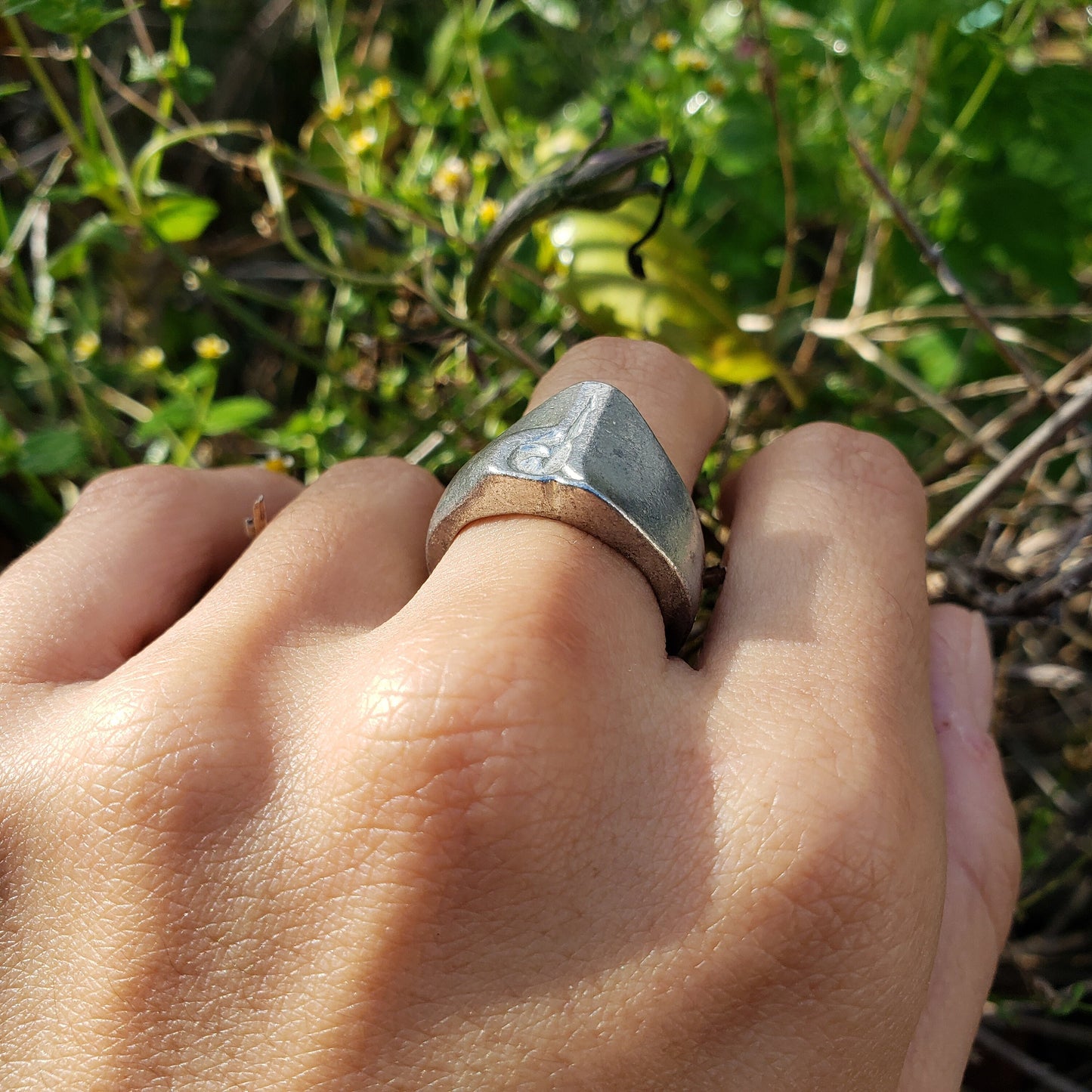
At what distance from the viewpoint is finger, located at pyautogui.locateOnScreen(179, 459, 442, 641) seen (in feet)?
2.81

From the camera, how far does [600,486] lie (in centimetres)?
75

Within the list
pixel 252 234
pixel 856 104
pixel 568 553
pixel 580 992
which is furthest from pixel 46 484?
pixel 856 104

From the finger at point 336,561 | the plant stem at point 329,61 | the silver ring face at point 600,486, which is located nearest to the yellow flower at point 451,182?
the plant stem at point 329,61

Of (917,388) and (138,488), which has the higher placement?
(138,488)

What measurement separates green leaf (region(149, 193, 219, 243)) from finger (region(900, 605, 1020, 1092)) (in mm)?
1070

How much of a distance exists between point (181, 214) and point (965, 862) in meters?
1.23

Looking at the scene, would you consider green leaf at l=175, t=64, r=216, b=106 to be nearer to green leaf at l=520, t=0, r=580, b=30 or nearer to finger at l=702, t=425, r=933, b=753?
green leaf at l=520, t=0, r=580, b=30

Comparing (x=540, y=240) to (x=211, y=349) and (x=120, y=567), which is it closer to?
(x=211, y=349)

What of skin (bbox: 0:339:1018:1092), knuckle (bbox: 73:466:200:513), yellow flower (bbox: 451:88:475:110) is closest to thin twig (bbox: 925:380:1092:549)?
skin (bbox: 0:339:1018:1092)

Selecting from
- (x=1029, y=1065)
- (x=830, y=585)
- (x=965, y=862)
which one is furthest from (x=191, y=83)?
(x=1029, y=1065)

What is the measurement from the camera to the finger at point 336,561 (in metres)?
0.86

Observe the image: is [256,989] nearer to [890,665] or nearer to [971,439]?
[890,665]

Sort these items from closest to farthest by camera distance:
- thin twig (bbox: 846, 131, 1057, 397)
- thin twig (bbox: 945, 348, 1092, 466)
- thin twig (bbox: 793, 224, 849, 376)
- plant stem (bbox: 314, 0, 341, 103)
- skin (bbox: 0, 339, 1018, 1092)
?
skin (bbox: 0, 339, 1018, 1092) < thin twig (bbox: 846, 131, 1057, 397) < thin twig (bbox: 945, 348, 1092, 466) < thin twig (bbox: 793, 224, 849, 376) < plant stem (bbox: 314, 0, 341, 103)

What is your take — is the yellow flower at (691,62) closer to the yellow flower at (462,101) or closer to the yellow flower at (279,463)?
the yellow flower at (462,101)
